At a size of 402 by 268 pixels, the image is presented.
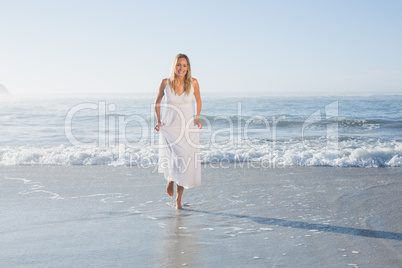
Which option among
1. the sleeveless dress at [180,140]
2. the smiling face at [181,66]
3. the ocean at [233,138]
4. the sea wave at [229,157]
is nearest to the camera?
the smiling face at [181,66]

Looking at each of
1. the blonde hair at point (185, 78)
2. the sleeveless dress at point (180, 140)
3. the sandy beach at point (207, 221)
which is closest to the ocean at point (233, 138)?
the sandy beach at point (207, 221)

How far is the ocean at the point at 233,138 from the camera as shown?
318 inches

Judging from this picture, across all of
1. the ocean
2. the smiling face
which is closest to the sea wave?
the ocean

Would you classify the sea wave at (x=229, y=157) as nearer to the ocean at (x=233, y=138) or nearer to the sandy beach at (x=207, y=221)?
the ocean at (x=233, y=138)

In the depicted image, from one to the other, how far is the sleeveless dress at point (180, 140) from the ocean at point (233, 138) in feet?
10.0

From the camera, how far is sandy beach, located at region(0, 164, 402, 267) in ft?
10.6

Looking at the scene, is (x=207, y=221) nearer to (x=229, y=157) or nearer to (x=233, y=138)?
(x=229, y=157)

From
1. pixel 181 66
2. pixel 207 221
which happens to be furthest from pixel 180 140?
pixel 207 221

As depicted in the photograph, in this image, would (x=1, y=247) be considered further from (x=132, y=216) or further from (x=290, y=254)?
(x=290, y=254)

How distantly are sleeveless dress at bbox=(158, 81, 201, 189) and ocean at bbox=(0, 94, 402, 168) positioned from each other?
3049 mm

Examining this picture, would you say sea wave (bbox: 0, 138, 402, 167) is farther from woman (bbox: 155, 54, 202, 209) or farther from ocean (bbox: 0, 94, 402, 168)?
woman (bbox: 155, 54, 202, 209)

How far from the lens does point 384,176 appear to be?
659 centimetres

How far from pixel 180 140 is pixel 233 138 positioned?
7.21 meters

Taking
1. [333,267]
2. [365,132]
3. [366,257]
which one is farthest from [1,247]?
[365,132]
